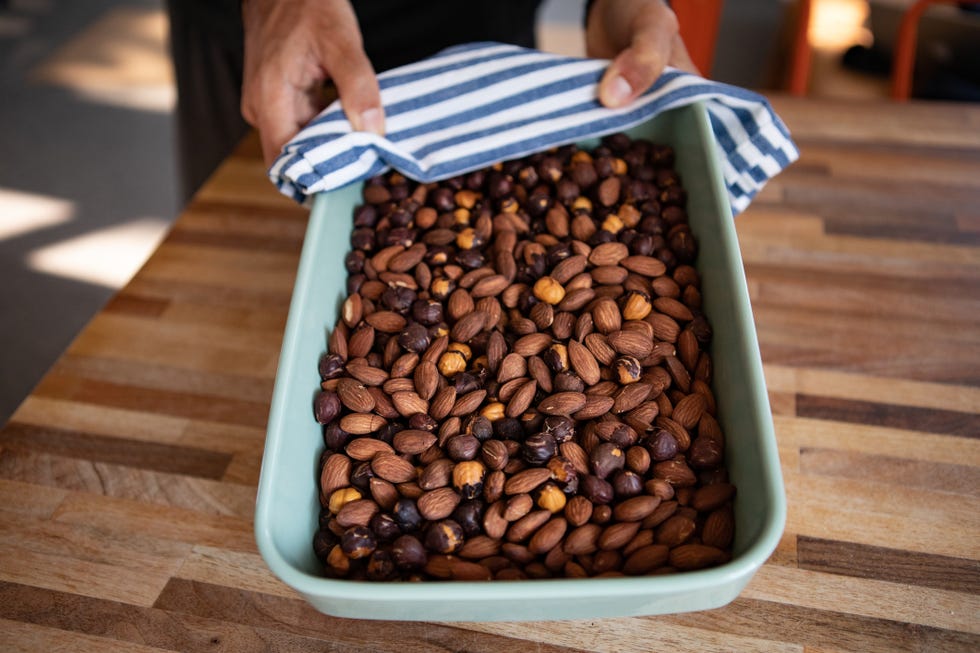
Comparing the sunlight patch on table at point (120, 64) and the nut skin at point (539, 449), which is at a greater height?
the nut skin at point (539, 449)

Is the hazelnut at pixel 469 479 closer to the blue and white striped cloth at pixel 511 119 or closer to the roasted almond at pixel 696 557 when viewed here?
the roasted almond at pixel 696 557

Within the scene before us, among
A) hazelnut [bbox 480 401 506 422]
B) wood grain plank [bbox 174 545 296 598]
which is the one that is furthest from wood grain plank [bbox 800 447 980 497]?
wood grain plank [bbox 174 545 296 598]

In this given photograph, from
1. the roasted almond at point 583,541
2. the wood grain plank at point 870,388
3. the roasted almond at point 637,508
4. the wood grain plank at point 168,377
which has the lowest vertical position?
the wood grain plank at point 168,377

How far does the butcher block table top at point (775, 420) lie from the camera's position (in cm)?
70

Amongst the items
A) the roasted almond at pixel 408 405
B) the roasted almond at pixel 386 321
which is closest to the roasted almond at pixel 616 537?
the roasted almond at pixel 408 405

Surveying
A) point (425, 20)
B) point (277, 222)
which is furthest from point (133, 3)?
point (277, 222)

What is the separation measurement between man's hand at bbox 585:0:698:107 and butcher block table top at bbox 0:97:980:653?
0.26 metres

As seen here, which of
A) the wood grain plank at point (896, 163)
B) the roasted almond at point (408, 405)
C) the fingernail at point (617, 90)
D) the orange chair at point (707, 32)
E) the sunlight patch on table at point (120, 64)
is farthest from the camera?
the sunlight patch on table at point (120, 64)

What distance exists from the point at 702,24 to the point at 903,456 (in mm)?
1375

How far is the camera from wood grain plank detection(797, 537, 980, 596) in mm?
726

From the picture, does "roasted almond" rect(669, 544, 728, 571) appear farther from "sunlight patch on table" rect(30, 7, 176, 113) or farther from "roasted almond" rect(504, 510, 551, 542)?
"sunlight patch on table" rect(30, 7, 176, 113)

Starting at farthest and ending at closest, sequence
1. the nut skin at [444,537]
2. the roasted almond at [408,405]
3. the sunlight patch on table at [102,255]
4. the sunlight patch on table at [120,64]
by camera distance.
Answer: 1. the sunlight patch on table at [120,64]
2. the sunlight patch on table at [102,255]
3. the roasted almond at [408,405]
4. the nut skin at [444,537]

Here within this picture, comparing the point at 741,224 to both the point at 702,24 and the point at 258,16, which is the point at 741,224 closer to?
the point at 258,16

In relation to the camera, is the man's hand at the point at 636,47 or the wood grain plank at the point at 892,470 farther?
the man's hand at the point at 636,47
